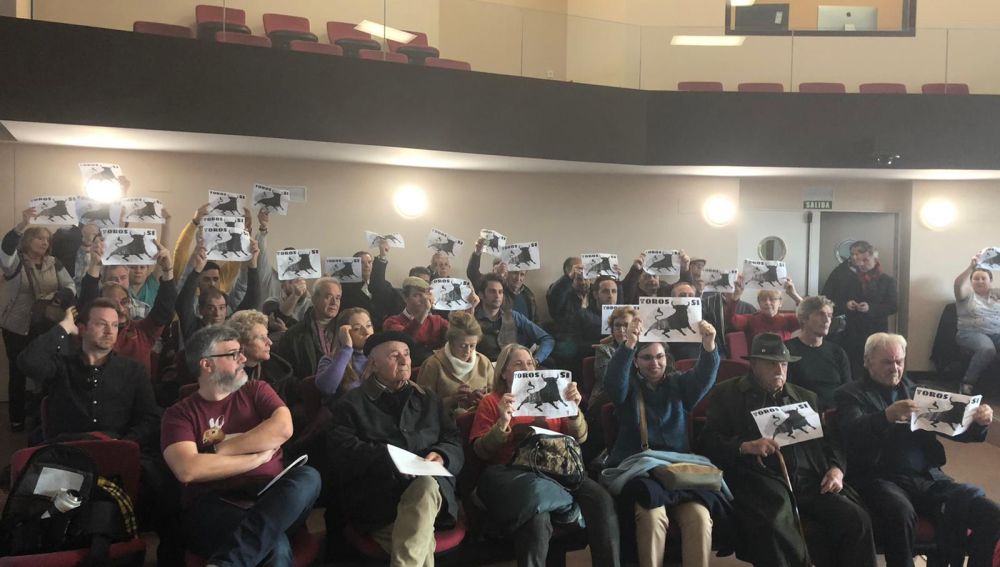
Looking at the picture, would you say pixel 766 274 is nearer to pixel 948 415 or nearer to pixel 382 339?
pixel 948 415

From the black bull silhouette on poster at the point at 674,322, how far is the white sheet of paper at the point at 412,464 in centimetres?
131

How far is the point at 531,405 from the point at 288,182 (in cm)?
503

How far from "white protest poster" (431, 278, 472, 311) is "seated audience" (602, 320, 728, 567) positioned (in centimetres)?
191

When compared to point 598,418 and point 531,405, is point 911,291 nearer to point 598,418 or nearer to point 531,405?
point 598,418

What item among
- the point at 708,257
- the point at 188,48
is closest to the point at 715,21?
the point at 708,257

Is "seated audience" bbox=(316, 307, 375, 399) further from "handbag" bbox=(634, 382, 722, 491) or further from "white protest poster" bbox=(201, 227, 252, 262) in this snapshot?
"handbag" bbox=(634, 382, 722, 491)

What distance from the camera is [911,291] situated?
347 inches

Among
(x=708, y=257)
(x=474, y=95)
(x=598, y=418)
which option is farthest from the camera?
(x=708, y=257)

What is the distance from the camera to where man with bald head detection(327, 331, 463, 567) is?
3096mm

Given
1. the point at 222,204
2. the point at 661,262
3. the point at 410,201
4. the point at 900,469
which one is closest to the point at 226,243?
the point at 222,204

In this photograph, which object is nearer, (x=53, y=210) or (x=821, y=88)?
(x=53, y=210)

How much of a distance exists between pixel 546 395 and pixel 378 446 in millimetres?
817

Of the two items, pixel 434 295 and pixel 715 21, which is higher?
pixel 715 21

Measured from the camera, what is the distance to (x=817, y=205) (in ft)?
29.4
